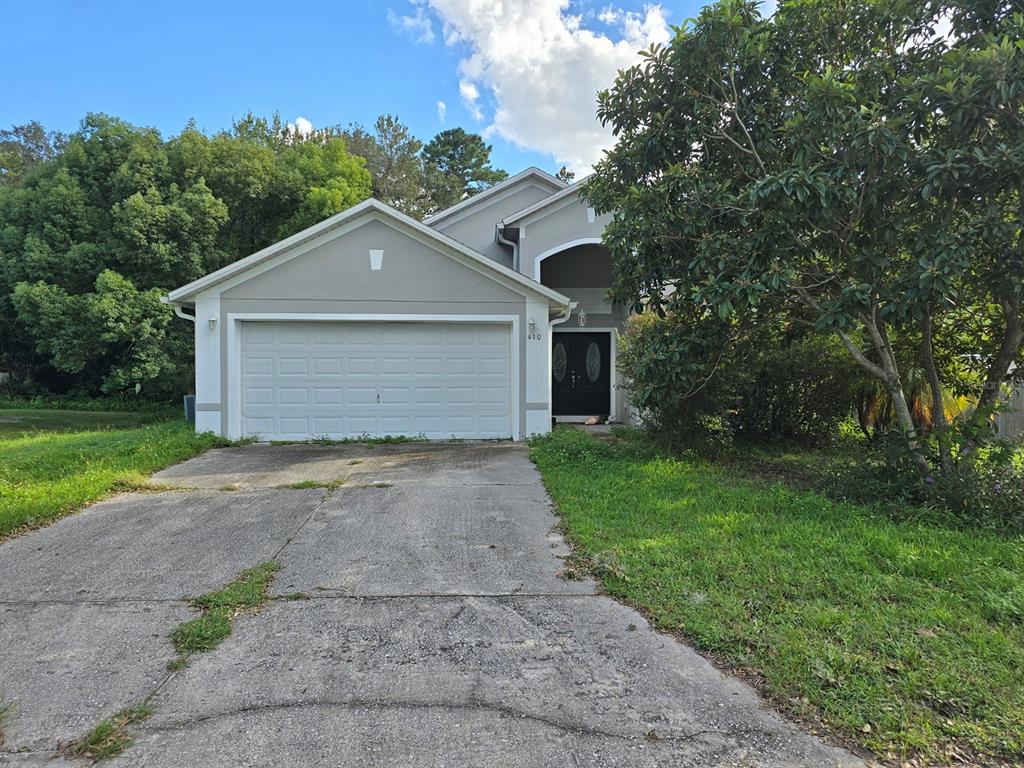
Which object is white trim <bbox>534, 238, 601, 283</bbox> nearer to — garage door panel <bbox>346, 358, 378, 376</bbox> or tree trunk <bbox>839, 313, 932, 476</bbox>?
garage door panel <bbox>346, 358, 378, 376</bbox>

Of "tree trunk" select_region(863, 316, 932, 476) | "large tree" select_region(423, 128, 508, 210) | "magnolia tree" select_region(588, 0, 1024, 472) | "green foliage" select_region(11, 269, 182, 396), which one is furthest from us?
"large tree" select_region(423, 128, 508, 210)

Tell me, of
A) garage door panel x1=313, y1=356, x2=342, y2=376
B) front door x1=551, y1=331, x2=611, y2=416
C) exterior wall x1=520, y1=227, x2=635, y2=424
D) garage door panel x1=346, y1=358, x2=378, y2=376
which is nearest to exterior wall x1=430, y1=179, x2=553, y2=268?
exterior wall x1=520, y1=227, x2=635, y2=424

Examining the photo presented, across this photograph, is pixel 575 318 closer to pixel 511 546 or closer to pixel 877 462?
pixel 877 462

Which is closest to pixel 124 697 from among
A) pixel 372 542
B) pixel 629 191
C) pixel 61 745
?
pixel 61 745

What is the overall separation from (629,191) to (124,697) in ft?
21.7

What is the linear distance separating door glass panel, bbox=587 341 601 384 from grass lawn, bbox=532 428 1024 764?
7.30 metres

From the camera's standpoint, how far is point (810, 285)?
6.50m

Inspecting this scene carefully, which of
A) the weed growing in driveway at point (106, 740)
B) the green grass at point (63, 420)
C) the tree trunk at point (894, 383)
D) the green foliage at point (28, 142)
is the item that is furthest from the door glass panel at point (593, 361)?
the green foliage at point (28, 142)

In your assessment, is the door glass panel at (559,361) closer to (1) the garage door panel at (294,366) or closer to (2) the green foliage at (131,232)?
(1) the garage door panel at (294,366)

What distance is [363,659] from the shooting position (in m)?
3.25

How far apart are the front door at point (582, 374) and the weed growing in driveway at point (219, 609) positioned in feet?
31.3

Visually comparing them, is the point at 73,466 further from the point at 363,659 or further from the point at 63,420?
the point at 63,420

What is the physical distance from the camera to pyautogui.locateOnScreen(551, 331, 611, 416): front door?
44.9 ft

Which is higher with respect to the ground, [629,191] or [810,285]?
[629,191]
